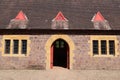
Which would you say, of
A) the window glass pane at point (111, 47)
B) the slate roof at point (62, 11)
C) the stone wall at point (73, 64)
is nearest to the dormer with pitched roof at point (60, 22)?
the slate roof at point (62, 11)

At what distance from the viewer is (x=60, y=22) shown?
17047 millimetres

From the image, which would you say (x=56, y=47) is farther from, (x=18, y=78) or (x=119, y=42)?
(x=18, y=78)

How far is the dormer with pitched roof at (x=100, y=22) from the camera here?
16.7 m

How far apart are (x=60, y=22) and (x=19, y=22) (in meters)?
3.15

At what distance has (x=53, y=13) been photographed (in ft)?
58.5

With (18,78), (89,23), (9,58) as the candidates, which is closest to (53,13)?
(89,23)

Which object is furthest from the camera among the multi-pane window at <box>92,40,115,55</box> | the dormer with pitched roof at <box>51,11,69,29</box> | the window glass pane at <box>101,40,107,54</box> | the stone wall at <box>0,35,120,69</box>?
the window glass pane at <box>101,40,107,54</box>

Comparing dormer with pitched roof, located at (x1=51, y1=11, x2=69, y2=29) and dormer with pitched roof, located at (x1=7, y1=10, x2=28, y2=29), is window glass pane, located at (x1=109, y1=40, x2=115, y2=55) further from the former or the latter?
dormer with pitched roof, located at (x1=7, y1=10, x2=28, y2=29)

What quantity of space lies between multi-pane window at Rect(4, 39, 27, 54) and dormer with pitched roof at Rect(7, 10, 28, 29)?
1.06m

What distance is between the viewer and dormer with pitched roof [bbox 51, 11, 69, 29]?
16.6 m

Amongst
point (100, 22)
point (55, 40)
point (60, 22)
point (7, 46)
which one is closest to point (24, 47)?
point (7, 46)

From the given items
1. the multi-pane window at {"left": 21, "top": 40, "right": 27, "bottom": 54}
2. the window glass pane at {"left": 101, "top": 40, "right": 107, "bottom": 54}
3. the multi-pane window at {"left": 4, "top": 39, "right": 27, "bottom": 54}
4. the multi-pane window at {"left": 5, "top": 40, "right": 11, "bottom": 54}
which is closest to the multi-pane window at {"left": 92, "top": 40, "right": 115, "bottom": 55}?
the window glass pane at {"left": 101, "top": 40, "right": 107, "bottom": 54}

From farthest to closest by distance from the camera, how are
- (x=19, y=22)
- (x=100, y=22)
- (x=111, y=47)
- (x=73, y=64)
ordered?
1. (x=100, y=22)
2. (x=19, y=22)
3. (x=111, y=47)
4. (x=73, y=64)

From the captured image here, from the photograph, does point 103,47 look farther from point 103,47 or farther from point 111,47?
point 111,47
